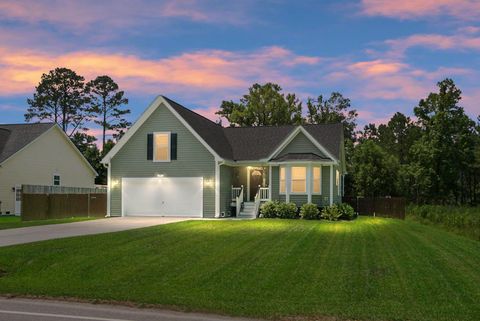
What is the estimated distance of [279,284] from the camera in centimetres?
998

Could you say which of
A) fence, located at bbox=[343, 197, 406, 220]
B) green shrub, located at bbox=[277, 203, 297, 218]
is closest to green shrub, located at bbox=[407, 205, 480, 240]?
fence, located at bbox=[343, 197, 406, 220]

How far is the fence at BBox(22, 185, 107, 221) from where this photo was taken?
25.1m

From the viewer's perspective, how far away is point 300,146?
28.8 meters

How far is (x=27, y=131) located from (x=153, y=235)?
23797mm

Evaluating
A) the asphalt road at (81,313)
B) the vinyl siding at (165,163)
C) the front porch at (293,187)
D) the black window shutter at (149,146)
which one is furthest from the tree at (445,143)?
the asphalt road at (81,313)

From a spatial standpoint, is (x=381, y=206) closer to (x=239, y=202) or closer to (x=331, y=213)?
(x=331, y=213)

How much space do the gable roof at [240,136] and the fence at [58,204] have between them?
281 cm

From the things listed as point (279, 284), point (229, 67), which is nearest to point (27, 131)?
point (229, 67)

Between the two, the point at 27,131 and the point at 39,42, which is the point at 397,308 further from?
the point at 27,131

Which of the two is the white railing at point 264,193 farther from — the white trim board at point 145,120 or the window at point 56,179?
the window at point 56,179

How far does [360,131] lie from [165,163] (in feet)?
148

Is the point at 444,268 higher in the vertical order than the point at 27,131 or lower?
lower

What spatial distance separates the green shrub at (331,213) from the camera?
25.7 m

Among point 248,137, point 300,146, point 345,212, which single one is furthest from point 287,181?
point 248,137
